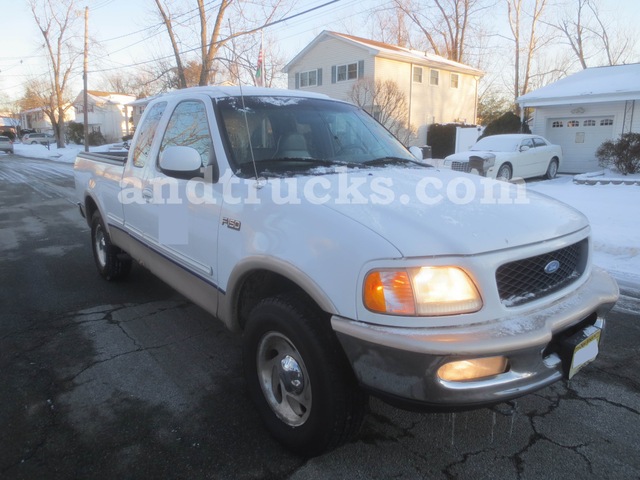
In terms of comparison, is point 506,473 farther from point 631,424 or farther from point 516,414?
point 631,424

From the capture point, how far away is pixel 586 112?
19469mm

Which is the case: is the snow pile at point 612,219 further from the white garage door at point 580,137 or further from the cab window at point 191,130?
the white garage door at point 580,137

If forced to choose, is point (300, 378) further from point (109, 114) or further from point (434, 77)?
point (109, 114)

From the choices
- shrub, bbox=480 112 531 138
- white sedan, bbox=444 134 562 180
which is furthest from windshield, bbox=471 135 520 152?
shrub, bbox=480 112 531 138

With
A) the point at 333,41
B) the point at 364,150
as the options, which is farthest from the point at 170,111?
the point at 333,41

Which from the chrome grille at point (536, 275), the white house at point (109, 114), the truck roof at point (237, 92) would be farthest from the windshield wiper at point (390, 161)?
the white house at point (109, 114)

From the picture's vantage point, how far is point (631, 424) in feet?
9.68

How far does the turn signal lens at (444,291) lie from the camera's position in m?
2.11

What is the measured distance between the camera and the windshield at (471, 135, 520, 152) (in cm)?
1572

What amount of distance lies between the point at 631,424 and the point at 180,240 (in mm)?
3110

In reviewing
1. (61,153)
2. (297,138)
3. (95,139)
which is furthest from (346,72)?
(95,139)

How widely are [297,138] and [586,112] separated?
19.6m

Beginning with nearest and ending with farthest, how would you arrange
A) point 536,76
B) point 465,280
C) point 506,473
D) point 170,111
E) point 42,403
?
1. point 465,280
2. point 506,473
3. point 42,403
4. point 170,111
5. point 536,76

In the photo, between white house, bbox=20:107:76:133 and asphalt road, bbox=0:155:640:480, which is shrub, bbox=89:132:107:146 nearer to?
white house, bbox=20:107:76:133
